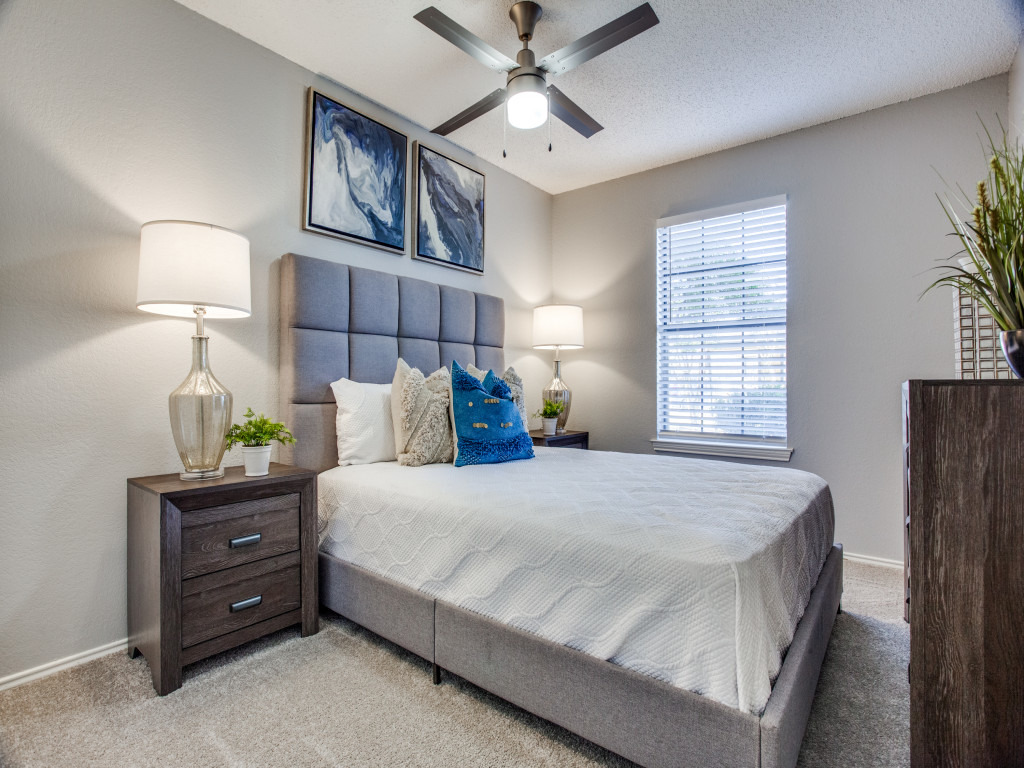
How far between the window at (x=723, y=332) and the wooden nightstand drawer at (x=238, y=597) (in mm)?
2637

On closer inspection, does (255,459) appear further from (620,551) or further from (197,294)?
(620,551)

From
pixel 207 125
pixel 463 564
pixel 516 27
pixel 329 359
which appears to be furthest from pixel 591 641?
pixel 207 125

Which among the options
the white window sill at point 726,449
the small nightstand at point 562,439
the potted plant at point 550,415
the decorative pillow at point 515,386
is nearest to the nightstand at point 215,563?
the decorative pillow at point 515,386

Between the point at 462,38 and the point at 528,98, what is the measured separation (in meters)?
0.34

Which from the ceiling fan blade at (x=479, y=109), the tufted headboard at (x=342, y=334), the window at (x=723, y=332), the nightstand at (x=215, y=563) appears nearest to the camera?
the nightstand at (x=215, y=563)

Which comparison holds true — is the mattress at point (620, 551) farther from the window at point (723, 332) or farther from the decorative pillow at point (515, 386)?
the window at point (723, 332)

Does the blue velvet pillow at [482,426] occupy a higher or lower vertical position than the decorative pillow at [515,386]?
lower

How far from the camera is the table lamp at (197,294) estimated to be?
1812 mm

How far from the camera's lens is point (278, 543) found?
2.00m

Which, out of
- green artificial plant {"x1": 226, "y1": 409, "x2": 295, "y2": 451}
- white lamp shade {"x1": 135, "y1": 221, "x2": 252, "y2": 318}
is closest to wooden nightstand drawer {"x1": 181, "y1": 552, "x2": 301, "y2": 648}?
green artificial plant {"x1": 226, "y1": 409, "x2": 295, "y2": 451}

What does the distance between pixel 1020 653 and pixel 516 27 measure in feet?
8.45

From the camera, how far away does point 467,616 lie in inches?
64.2

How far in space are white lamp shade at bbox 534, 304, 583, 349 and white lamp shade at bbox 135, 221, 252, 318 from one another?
230 centimetres

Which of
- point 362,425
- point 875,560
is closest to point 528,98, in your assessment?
point 362,425
